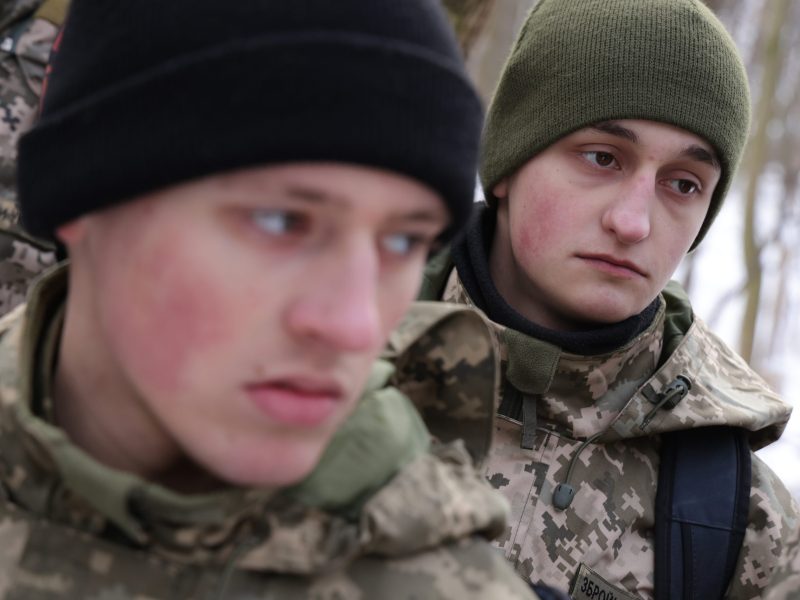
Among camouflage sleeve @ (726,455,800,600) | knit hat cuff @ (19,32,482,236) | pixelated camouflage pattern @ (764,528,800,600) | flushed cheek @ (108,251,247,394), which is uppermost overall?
knit hat cuff @ (19,32,482,236)

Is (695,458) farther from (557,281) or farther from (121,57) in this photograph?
(121,57)

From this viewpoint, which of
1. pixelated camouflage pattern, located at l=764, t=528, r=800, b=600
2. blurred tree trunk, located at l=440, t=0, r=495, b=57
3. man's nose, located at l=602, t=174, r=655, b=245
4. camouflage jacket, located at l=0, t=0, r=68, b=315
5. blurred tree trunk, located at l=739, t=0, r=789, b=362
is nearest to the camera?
pixelated camouflage pattern, located at l=764, t=528, r=800, b=600

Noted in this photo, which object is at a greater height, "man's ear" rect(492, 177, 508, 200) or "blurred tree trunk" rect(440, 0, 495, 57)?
"blurred tree trunk" rect(440, 0, 495, 57)

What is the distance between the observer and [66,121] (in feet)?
5.27

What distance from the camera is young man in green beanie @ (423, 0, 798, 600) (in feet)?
8.77

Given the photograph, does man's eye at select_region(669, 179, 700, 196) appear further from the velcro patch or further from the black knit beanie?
the black knit beanie

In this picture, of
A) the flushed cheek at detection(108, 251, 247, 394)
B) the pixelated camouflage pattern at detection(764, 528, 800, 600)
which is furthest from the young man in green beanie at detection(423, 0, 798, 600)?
the flushed cheek at detection(108, 251, 247, 394)

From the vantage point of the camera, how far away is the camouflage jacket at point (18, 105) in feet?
9.75

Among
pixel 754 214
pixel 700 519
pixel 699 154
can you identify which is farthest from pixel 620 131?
pixel 754 214

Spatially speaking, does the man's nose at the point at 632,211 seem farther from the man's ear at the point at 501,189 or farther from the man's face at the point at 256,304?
the man's face at the point at 256,304

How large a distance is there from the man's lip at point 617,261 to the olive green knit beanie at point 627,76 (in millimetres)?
372

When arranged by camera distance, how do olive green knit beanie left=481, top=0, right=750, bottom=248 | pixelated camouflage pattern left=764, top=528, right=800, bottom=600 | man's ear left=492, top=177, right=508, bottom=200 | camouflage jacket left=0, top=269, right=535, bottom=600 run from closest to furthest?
camouflage jacket left=0, top=269, right=535, bottom=600 < pixelated camouflage pattern left=764, top=528, right=800, bottom=600 < olive green knit beanie left=481, top=0, right=750, bottom=248 < man's ear left=492, top=177, right=508, bottom=200

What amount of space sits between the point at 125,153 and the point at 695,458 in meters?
1.88

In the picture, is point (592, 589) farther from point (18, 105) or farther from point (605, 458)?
point (18, 105)
